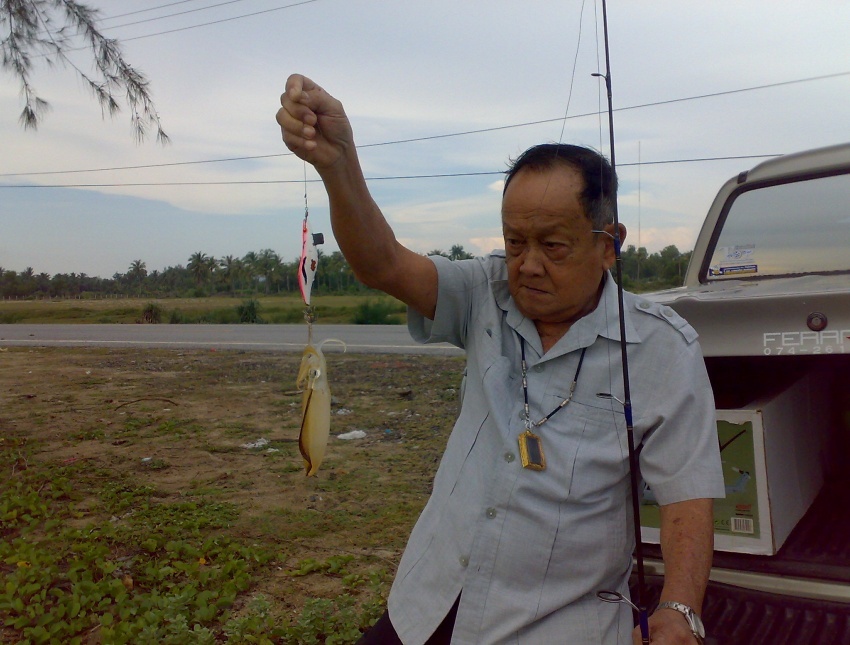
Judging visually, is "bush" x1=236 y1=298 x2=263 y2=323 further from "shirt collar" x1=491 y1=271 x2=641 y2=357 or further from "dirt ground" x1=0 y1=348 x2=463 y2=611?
"shirt collar" x1=491 y1=271 x2=641 y2=357

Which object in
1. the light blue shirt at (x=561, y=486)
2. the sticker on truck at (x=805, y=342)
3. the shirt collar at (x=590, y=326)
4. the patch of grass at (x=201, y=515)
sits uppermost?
the shirt collar at (x=590, y=326)

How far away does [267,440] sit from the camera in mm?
6492

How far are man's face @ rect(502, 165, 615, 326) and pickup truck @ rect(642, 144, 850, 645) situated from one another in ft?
1.93

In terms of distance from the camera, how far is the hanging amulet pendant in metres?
1.65

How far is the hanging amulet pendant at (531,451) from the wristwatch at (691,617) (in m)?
0.43

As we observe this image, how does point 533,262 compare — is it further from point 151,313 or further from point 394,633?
point 151,313

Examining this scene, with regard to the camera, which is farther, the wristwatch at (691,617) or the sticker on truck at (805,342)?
the sticker on truck at (805,342)

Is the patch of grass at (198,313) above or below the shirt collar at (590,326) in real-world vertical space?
below

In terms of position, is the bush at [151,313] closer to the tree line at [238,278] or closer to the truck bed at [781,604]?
the tree line at [238,278]

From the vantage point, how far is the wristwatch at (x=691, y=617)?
1.59 meters

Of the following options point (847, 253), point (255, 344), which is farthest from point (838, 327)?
point (255, 344)

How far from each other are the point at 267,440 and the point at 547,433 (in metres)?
5.18

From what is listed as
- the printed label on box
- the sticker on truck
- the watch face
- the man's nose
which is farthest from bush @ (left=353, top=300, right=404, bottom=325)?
the watch face

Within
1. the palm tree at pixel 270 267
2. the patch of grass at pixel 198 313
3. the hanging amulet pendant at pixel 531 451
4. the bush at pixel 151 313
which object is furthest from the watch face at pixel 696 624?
the bush at pixel 151 313
